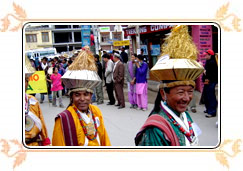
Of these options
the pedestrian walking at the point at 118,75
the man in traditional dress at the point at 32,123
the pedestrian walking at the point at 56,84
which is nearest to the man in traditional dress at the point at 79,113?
the man in traditional dress at the point at 32,123

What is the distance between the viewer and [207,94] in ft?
18.0

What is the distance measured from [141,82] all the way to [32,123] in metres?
4.52

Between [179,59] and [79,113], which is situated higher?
[179,59]

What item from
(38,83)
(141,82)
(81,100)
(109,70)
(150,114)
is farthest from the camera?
(109,70)

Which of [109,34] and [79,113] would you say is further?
[109,34]

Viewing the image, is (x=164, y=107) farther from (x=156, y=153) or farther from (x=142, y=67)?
(x=142, y=67)

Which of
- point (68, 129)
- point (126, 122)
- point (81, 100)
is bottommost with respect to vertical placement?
point (126, 122)

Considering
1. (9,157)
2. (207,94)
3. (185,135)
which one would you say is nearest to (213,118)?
(207,94)

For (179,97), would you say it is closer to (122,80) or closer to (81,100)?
(81,100)

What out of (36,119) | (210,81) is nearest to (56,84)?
(210,81)

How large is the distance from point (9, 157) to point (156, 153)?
4.17 ft

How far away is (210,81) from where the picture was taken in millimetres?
5375

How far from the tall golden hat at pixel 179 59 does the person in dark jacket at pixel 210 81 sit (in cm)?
352

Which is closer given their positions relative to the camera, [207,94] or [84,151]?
[84,151]
